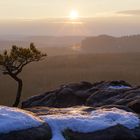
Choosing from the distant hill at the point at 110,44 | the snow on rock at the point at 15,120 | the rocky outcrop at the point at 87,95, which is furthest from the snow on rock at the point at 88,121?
the distant hill at the point at 110,44

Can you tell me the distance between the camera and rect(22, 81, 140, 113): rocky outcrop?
27.6m

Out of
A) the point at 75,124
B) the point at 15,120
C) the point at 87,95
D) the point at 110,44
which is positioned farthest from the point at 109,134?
the point at 110,44

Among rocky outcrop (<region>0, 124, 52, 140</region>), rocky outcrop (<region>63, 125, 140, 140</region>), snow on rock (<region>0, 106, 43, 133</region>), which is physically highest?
snow on rock (<region>0, 106, 43, 133</region>)

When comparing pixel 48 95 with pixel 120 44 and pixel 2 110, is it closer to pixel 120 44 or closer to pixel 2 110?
pixel 2 110

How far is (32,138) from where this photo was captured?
15.9 meters

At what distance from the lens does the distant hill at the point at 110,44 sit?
6620 inches

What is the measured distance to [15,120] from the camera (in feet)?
53.1

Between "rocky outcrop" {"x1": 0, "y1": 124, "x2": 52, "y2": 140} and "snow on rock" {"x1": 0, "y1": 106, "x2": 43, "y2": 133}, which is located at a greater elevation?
"snow on rock" {"x1": 0, "y1": 106, "x2": 43, "y2": 133}

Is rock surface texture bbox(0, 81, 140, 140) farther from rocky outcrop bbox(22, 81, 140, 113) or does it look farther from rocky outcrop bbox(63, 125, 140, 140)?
rocky outcrop bbox(22, 81, 140, 113)

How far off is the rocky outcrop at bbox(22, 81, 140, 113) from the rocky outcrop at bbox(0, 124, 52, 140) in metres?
9.85

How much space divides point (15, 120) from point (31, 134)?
70cm

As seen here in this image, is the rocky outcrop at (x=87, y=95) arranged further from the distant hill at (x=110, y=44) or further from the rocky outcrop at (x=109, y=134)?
the distant hill at (x=110, y=44)

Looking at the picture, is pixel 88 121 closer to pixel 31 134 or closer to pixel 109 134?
pixel 109 134

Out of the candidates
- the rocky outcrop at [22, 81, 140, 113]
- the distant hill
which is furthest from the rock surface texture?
the distant hill
